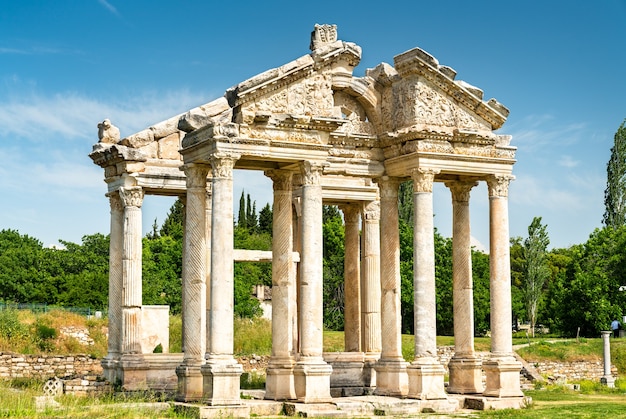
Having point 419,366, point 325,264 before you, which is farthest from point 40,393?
point 325,264

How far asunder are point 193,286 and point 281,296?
257 cm

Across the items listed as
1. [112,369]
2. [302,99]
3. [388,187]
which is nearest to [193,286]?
[302,99]


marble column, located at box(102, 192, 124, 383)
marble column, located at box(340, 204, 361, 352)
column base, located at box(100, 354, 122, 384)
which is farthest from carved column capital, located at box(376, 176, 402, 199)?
column base, located at box(100, 354, 122, 384)

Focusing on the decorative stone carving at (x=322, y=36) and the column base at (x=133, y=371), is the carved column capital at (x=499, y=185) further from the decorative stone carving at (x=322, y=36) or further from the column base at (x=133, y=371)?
the column base at (x=133, y=371)

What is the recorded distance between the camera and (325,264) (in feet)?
233

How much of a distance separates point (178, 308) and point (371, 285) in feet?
119

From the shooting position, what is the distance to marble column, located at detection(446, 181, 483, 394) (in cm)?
3000

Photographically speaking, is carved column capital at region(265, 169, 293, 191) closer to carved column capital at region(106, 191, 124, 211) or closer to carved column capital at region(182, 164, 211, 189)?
carved column capital at region(182, 164, 211, 189)

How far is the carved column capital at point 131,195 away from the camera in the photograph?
3139cm

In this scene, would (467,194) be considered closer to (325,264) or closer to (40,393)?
(40,393)

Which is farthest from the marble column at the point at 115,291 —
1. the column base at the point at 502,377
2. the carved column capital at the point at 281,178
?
the column base at the point at 502,377

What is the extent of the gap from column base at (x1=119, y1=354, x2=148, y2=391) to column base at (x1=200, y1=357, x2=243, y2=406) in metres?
6.40

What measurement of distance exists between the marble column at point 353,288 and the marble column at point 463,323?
17.0 ft

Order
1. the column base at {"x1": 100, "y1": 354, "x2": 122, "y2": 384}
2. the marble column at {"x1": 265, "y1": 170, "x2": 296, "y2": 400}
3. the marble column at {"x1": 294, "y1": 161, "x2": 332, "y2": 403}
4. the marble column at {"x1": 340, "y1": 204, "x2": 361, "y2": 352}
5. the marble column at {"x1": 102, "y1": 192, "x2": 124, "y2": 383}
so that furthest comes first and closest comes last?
the marble column at {"x1": 340, "y1": 204, "x2": 361, "y2": 352}, the marble column at {"x1": 102, "y1": 192, "x2": 124, "y2": 383}, the column base at {"x1": 100, "y1": 354, "x2": 122, "y2": 384}, the marble column at {"x1": 265, "y1": 170, "x2": 296, "y2": 400}, the marble column at {"x1": 294, "y1": 161, "x2": 332, "y2": 403}
